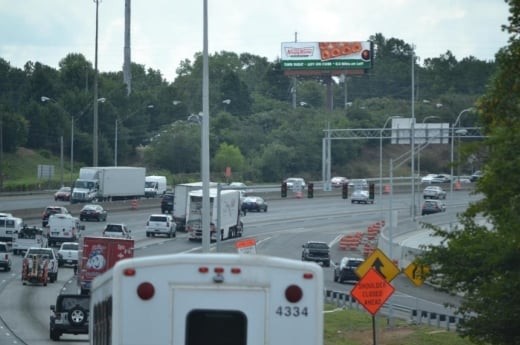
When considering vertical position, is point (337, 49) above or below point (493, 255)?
above

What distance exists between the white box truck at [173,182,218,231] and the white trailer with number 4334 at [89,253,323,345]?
6476 cm

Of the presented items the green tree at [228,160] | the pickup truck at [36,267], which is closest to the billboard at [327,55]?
the green tree at [228,160]

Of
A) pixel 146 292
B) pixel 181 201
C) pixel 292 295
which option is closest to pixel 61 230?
pixel 181 201

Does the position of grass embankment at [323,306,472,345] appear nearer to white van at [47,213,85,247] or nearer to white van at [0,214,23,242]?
white van at [47,213,85,247]

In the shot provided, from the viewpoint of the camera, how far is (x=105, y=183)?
97875 mm

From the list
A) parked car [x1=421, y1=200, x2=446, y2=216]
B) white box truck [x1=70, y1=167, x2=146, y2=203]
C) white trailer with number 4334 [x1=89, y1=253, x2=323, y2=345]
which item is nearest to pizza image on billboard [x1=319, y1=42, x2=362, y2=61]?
parked car [x1=421, y1=200, x2=446, y2=216]

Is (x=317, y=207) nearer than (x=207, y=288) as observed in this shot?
No

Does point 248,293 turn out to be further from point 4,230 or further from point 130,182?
point 130,182

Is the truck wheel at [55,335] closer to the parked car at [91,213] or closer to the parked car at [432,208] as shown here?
the parked car at [91,213]

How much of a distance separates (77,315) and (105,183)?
63724 mm

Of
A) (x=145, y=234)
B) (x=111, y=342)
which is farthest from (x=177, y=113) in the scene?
(x=111, y=342)

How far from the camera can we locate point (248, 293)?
1260 centimetres

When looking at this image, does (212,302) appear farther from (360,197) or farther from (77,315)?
(360,197)

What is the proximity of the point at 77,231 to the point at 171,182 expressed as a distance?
5445 centimetres
